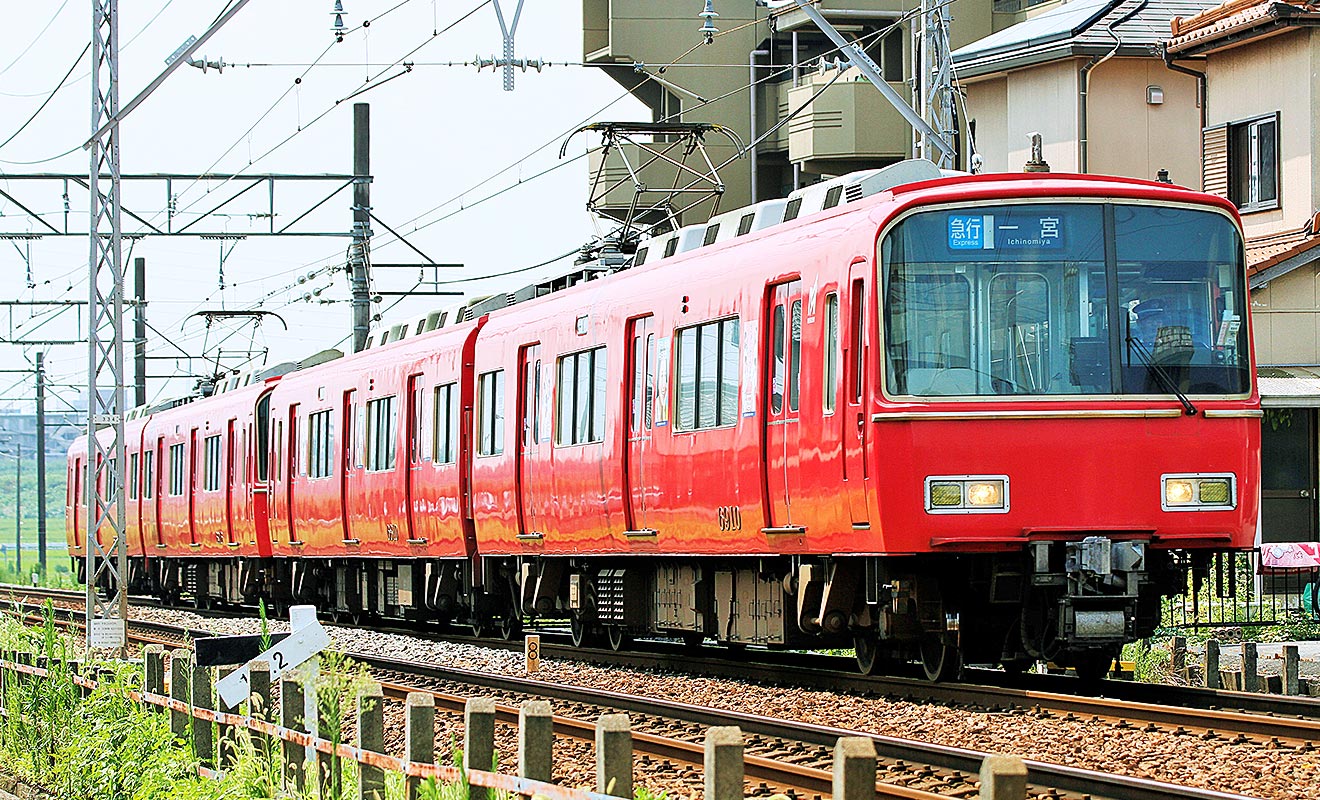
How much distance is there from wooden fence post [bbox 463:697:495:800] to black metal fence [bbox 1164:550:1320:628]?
483 inches

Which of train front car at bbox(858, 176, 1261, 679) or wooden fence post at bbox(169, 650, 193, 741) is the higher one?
train front car at bbox(858, 176, 1261, 679)

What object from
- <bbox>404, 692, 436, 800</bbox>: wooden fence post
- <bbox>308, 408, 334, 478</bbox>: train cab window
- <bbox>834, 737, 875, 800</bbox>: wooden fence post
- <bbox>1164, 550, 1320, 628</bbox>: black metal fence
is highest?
<bbox>308, 408, 334, 478</bbox>: train cab window

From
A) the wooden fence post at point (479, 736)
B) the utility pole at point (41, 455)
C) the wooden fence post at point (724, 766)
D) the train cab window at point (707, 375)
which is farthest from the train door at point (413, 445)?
the utility pole at point (41, 455)

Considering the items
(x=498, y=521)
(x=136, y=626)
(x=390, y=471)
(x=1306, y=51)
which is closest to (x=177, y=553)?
(x=136, y=626)

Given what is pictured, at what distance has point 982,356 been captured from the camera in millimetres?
12156

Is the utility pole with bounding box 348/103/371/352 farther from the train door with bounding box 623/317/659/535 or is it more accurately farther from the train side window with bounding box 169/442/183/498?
the train door with bounding box 623/317/659/535

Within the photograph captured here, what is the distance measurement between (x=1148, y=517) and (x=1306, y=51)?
1530cm

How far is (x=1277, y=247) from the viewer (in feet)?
85.1

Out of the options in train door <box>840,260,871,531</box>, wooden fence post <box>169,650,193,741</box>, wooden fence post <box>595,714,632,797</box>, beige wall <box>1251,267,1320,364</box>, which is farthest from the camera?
beige wall <box>1251,267,1320,364</box>

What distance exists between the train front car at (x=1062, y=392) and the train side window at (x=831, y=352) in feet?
1.85

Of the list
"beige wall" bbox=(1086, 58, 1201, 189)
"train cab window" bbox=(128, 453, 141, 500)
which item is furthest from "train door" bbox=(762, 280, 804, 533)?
"train cab window" bbox=(128, 453, 141, 500)

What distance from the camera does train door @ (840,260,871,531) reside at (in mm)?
12219

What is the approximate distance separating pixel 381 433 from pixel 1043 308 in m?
12.1

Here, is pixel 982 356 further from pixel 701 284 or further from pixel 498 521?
pixel 498 521
